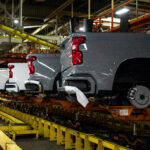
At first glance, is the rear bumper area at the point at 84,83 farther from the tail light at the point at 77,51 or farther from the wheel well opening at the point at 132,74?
the wheel well opening at the point at 132,74

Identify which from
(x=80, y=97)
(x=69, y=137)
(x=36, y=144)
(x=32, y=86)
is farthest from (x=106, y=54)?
(x=32, y=86)

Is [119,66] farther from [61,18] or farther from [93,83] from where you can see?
[61,18]

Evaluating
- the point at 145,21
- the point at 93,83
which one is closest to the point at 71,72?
the point at 93,83

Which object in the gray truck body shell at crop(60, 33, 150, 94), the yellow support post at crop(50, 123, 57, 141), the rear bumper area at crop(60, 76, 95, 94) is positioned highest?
the gray truck body shell at crop(60, 33, 150, 94)

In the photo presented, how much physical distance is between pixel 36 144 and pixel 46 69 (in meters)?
2.01

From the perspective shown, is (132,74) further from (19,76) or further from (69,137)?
(19,76)

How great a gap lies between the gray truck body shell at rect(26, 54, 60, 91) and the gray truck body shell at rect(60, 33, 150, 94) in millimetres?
2856

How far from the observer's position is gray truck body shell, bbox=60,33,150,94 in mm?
3844

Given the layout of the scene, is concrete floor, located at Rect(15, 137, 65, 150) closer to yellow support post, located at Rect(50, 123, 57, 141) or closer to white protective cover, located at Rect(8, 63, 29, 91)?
yellow support post, located at Rect(50, 123, 57, 141)

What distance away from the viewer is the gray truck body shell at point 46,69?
673 centimetres

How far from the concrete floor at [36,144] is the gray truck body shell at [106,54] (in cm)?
210

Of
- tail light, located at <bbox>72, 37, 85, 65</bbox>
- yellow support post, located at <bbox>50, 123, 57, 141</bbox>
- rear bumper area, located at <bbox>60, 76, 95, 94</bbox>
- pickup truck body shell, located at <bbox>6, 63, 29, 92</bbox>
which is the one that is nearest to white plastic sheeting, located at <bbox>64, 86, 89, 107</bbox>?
rear bumper area, located at <bbox>60, 76, 95, 94</bbox>

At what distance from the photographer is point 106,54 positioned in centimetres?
387

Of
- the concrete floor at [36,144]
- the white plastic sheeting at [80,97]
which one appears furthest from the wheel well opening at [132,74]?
the concrete floor at [36,144]
